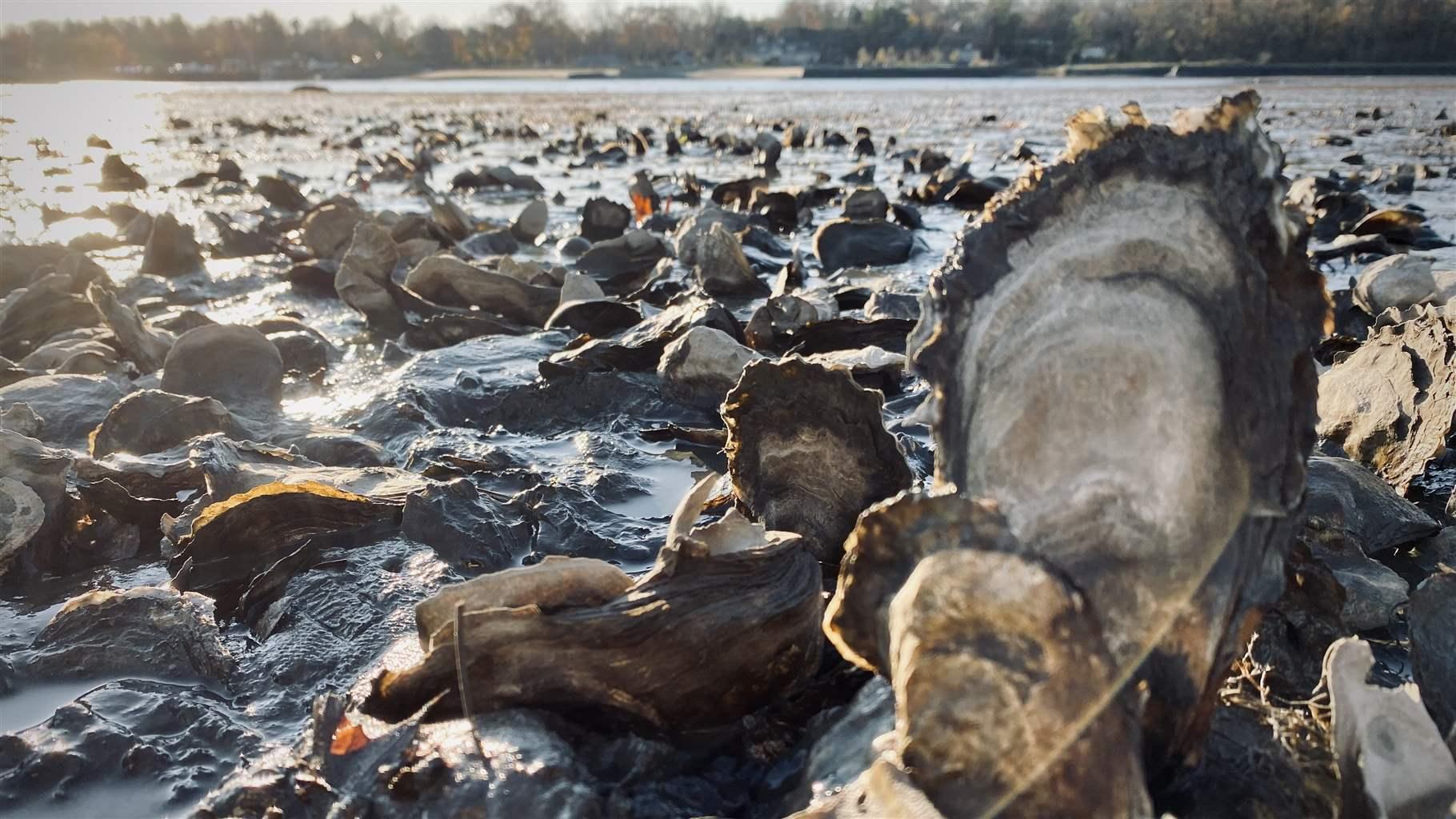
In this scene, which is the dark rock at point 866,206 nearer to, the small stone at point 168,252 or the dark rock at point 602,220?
the dark rock at point 602,220

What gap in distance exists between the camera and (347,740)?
76.2 inches

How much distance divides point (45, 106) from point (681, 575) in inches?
1933

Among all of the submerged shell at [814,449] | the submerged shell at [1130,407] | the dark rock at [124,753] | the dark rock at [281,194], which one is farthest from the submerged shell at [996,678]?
the dark rock at [281,194]

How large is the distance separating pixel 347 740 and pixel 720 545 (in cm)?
82

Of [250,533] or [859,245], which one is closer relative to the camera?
[250,533]

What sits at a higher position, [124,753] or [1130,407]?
[1130,407]

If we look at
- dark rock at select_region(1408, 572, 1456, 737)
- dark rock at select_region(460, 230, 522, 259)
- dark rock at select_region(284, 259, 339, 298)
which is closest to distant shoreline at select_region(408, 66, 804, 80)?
dark rock at select_region(460, 230, 522, 259)

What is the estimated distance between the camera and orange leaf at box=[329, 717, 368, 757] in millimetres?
1922

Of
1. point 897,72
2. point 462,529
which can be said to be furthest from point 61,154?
point 897,72

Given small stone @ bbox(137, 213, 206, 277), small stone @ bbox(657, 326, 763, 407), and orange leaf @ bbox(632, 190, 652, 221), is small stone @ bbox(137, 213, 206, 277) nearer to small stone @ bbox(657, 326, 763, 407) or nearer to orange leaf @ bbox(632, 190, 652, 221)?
orange leaf @ bbox(632, 190, 652, 221)

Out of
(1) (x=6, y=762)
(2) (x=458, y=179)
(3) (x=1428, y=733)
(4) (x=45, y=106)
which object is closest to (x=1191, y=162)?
(3) (x=1428, y=733)

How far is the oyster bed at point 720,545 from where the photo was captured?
163cm

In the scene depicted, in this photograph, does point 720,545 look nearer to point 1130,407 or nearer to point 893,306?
point 1130,407

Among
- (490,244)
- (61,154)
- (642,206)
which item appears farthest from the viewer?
(61,154)
